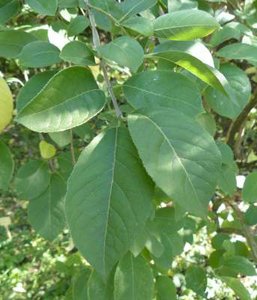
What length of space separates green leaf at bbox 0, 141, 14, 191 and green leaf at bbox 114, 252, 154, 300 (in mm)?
272

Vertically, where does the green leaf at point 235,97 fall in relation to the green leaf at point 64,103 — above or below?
below

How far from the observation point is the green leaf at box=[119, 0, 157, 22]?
2.75 feet

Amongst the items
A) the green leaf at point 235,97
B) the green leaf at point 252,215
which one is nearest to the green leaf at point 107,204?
the green leaf at point 235,97

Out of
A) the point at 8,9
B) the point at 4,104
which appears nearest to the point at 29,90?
the point at 4,104

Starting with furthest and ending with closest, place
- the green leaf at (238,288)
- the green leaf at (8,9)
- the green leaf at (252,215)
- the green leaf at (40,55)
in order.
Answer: the green leaf at (252,215) < the green leaf at (238,288) < the green leaf at (8,9) < the green leaf at (40,55)

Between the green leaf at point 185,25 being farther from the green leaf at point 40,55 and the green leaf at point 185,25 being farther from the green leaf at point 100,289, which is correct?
the green leaf at point 100,289

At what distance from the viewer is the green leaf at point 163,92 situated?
654mm

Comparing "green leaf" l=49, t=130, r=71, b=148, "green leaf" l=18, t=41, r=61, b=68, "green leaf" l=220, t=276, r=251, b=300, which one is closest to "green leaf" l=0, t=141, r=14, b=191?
"green leaf" l=49, t=130, r=71, b=148

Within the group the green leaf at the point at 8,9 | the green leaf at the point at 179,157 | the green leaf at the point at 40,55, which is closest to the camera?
the green leaf at the point at 179,157

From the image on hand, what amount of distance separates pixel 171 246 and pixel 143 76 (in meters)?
0.68

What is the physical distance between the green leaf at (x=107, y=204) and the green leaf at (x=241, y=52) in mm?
465

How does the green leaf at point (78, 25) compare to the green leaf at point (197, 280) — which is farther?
the green leaf at point (197, 280)

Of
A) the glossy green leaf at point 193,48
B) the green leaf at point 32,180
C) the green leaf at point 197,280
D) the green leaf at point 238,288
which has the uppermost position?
the glossy green leaf at point 193,48

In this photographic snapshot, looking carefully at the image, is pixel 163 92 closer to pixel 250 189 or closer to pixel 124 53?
pixel 124 53
